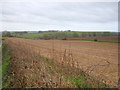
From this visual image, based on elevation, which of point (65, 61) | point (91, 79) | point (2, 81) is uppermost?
point (65, 61)

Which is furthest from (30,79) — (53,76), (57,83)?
(57,83)

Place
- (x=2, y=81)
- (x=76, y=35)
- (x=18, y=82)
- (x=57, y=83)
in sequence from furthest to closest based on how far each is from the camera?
(x=76, y=35), (x=2, y=81), (x=18, y=82), (x=57, y=83)

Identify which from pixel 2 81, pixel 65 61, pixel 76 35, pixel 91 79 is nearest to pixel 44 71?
pixel 65 61

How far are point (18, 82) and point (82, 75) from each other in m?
2.30

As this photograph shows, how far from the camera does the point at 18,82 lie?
6.59m

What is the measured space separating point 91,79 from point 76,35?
91.9m

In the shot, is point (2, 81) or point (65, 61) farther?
point (2, 81)

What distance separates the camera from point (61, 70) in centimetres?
654

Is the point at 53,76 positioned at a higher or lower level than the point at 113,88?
higher

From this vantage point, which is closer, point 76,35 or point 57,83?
point 57,83

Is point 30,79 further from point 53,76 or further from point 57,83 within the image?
point 57,83

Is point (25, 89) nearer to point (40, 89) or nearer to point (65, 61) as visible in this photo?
point (40, 89)

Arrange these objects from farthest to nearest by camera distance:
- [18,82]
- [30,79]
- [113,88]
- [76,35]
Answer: [76,35] → [18,82] → [30,79] → [113,88]

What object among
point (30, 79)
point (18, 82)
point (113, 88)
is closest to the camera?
point (113, 88)
